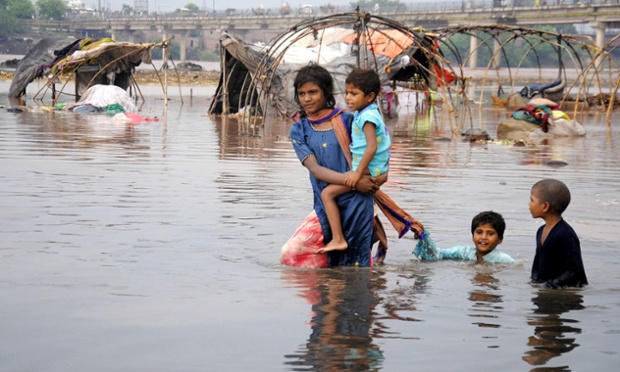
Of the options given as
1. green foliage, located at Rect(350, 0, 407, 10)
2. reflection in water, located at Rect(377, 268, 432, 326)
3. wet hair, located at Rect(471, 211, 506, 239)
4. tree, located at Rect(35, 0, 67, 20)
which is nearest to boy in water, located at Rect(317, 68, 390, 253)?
reflection in water, located at Rect(377, 268, 432, 326)

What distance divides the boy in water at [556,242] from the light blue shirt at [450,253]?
0.63 m

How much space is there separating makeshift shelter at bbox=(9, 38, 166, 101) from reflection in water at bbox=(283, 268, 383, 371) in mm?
19720

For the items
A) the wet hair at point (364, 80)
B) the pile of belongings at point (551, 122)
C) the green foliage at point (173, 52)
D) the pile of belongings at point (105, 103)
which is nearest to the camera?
the wet hair at point (364, 80)

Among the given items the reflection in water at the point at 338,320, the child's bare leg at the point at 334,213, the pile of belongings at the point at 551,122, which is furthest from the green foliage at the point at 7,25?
the child's bare leg at the point at 334,213

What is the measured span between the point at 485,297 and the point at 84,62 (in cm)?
2134

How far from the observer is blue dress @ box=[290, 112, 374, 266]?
520cm

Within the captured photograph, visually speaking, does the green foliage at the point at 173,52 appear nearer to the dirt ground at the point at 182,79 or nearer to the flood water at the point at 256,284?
the dirt ground at the point at 182,79

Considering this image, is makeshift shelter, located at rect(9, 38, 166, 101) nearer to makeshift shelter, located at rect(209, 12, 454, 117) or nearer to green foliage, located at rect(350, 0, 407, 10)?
makeshift shelter, located at rect(209, 12, 454, 117)

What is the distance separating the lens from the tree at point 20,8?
4630 inches

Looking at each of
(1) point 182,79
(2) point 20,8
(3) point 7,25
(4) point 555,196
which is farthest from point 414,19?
(4) point 555,196

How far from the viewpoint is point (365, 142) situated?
5.11 metres

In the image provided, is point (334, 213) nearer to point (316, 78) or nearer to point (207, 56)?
point (316, 78)

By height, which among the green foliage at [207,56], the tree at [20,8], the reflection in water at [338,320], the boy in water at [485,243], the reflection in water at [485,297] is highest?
the tree at [20,8]

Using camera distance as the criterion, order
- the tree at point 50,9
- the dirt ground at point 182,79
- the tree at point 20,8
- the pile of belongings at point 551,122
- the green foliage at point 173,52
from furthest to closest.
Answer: the tree at point 50,9
the green foliage at point 173,52
the tree at point 20,8
the dirt ground at point 182,79
the pile of belongings at point 551,122
